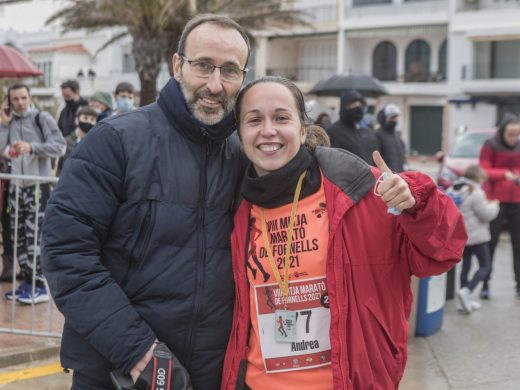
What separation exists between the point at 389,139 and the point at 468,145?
4989 millimetres

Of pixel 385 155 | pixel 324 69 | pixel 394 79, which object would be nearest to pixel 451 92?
pixel 394 79

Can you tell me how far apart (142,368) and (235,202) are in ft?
2.19

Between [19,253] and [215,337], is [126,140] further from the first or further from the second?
[19,253]

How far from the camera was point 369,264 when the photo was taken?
241cm

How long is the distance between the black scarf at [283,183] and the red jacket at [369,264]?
0.18 feet

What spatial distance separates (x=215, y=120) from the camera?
248 centimetres

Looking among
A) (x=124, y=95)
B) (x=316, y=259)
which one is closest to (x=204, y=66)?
(x=316, y=259)

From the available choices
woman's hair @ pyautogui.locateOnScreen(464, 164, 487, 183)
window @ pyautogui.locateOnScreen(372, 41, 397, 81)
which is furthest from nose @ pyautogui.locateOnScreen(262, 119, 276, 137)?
window @ pyautogui.locateOnScreen(372, 41, 397, 81)

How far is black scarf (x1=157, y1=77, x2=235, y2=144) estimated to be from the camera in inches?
97.1

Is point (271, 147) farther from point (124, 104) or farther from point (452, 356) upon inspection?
point (124, 104)

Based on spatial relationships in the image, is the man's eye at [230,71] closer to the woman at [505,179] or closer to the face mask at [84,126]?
the face mask at [84,126]

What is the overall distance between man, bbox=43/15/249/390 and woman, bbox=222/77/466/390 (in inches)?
3.7

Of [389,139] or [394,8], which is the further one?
[394,8]

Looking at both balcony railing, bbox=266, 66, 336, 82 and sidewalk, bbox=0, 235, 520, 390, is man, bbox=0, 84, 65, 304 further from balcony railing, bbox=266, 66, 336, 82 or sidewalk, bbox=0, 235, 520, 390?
balcony railing, bbox=266, 66, 336, 82
